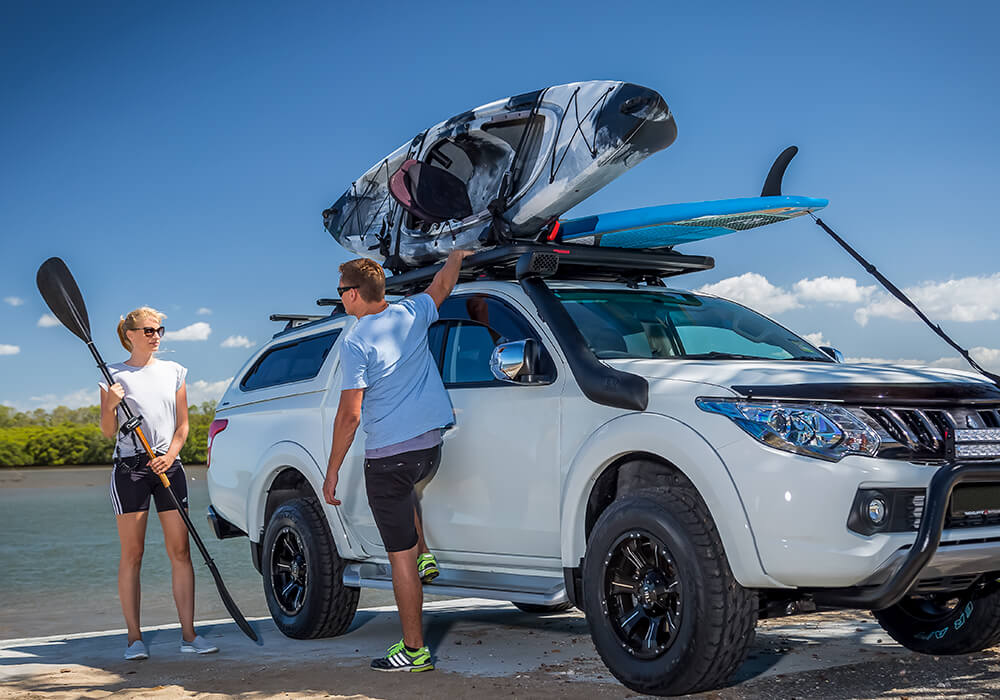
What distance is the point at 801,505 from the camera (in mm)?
4445

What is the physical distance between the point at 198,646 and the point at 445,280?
2793 millimetres

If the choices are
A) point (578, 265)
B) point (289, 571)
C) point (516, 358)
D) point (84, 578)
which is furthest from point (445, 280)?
point (84, 578)

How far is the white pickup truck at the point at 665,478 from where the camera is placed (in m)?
4.49

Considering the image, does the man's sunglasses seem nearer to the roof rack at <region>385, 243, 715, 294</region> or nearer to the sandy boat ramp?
the roof rack at <region>385, 243, 715, 294</region>

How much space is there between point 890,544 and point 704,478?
771mm

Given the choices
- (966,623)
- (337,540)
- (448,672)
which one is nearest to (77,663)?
(337,540)

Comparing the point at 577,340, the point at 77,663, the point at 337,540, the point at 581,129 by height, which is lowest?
the point at 77,663

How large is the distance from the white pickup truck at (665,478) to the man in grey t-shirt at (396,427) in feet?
0.85

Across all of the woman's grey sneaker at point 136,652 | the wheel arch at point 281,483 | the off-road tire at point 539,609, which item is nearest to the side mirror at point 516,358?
the wheel arch at point 281,483

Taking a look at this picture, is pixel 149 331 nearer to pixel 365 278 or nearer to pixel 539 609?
pixel 365 278

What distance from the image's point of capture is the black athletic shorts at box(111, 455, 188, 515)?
6766 mm

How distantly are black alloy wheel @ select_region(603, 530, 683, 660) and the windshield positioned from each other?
1015 mm

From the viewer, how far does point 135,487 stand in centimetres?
679

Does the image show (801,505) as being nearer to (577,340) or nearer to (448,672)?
(577,340)
